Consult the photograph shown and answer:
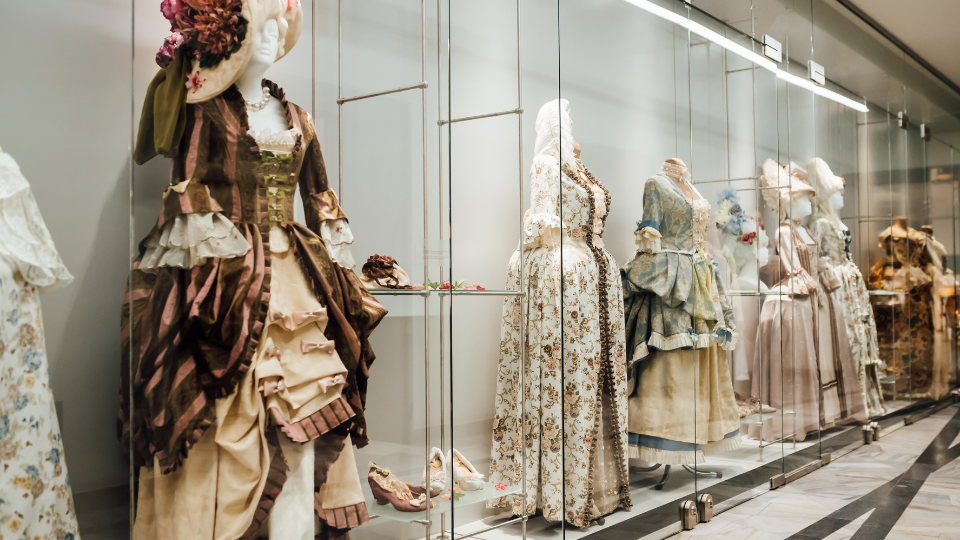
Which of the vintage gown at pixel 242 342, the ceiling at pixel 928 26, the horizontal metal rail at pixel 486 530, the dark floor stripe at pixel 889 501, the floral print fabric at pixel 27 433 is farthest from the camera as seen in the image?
the ceiling at pixel 928 26

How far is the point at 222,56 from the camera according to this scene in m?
1.65

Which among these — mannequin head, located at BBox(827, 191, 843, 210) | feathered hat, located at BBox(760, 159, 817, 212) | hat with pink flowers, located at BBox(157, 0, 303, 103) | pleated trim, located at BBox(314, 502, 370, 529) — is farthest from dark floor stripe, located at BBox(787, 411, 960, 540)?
hat with pink flowers, located at BBox(157, 0, 303, 103)

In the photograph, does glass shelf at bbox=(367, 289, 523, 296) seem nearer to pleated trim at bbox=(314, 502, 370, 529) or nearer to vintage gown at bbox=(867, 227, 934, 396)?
pleated trim at bbox=(314, 502, 370, 529)

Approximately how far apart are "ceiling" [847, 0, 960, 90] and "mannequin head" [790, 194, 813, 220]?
0.89m

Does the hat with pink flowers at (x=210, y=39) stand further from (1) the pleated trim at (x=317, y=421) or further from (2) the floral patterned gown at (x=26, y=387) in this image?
(1) the pleated trim at (x=317, y=421)

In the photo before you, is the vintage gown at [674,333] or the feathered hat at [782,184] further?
the feathered hat at [782,184]

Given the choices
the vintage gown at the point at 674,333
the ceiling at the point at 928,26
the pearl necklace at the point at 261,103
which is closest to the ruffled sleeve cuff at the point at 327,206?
the pearl necklace at the point at 261,103

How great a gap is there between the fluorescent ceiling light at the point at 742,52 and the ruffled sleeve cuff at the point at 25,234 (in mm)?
2279

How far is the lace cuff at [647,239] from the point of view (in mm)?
3008

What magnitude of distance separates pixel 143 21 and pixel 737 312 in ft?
9.27

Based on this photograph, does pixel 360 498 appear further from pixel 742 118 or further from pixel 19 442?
pixel 742 118

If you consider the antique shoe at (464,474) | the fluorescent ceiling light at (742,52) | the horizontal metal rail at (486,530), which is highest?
the fluorescent ceiling light at (742,52)

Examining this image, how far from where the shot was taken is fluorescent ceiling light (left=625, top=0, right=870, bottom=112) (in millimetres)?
3042

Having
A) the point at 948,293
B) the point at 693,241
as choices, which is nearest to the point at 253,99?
the point at 693,241
